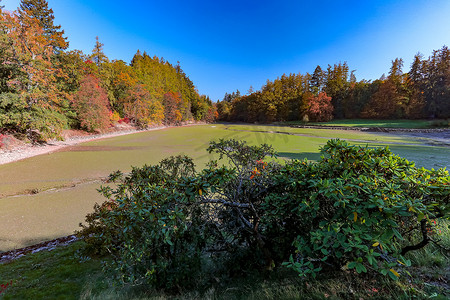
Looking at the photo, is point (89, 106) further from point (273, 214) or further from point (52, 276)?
point (273, 214)

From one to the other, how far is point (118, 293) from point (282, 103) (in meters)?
47.2

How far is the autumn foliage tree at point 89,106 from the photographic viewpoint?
1808cm

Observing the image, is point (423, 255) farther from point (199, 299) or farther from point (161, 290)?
point (161, 290)

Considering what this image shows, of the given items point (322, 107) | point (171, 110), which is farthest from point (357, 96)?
point (171, 110)

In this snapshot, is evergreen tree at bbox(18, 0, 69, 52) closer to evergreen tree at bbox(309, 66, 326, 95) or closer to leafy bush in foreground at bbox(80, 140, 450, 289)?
leafy bush in foreground at bbox(80, 140, 450, 289)

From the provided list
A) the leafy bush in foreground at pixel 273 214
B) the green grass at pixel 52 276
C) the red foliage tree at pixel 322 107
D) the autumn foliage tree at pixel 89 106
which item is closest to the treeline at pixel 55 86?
the autumn foliage tree at pixel 89 106

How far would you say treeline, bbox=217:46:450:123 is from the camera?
27.1 metres

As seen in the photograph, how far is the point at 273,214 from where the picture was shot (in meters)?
1.69

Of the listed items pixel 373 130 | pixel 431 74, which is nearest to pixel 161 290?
pixel 373 130

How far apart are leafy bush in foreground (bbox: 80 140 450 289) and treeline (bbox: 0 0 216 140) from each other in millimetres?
14699

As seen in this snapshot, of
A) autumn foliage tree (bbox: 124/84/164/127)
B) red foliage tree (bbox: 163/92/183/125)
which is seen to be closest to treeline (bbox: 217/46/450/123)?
red foliage tree (bbox: 163/92/183/125)

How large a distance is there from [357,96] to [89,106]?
4243 cm

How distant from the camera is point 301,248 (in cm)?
138

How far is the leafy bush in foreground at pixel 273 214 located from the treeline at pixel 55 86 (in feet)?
48.2
